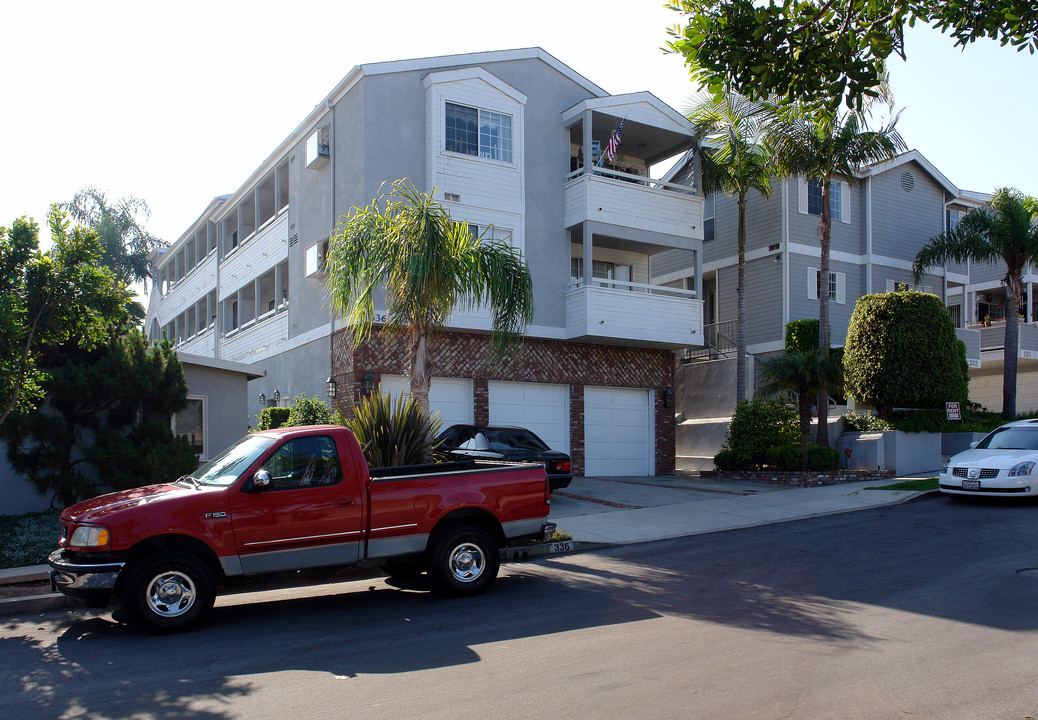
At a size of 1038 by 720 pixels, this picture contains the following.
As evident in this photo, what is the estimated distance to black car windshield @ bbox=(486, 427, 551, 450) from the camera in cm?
1631

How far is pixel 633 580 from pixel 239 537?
4408mm

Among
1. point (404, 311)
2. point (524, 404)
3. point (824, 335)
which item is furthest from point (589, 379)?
point (404, 311)

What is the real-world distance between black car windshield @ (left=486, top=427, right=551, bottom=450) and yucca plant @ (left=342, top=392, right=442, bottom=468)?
13.2ft

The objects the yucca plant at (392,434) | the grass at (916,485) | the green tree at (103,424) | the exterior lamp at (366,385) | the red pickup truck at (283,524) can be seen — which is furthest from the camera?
the exterior lamp at (366,385)

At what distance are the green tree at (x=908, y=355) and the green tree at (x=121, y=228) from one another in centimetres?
4138

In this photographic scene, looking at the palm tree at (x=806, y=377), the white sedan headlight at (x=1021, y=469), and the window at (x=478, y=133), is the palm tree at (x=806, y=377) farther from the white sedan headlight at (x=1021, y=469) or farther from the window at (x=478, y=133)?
the window at (x=478, y=133)

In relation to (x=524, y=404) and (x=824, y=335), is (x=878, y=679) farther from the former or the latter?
(x=824, y=335)

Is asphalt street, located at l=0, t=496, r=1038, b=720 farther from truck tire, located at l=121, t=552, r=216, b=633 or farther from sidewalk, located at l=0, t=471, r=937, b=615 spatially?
sidewalk, located at l=0, t=471, r=937, b=615

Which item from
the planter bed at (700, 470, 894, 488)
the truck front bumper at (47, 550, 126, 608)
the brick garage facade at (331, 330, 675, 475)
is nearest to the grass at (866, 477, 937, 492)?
the planter bed at (700, 470, 894, 488)

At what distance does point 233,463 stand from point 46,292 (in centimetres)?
366

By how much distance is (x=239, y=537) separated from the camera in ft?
25.7

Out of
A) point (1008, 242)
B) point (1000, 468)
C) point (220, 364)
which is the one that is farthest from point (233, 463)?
point (1008, 242)

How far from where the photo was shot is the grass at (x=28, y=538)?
35.8 ft

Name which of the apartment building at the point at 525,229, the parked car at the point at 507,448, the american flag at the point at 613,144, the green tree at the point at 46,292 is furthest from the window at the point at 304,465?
the american flag at the point at 613,144
